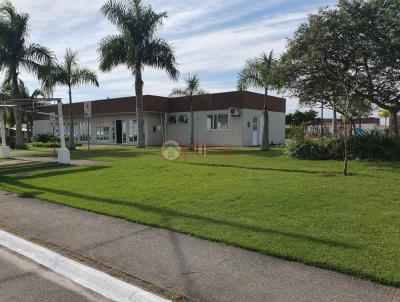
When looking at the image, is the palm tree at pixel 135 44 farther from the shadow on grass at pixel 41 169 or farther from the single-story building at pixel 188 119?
the shadow on grass at pixel 41 169

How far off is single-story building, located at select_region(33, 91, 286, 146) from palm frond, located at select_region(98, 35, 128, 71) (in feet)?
15.3

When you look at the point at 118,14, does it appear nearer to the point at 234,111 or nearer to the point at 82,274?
the point at 234,111

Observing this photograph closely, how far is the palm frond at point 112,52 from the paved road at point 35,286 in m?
20.7

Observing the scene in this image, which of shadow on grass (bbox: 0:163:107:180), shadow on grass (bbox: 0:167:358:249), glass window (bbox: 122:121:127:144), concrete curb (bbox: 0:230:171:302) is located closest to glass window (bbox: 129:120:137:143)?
glass window (bbox: 122:121:127:144)

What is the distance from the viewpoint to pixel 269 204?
6.99 m

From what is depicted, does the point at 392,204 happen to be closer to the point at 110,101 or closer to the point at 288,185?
the point at 288,185

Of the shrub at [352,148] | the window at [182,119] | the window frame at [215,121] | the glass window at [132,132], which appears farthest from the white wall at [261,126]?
the shrub at [352,148]

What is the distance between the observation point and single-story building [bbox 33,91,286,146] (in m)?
28.0

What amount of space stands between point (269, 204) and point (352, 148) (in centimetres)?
865

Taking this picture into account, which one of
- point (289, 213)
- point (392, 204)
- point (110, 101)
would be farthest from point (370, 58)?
point (110, 101)

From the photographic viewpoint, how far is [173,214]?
668 cm


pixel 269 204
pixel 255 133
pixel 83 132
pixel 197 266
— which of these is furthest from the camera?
pixel 83 132

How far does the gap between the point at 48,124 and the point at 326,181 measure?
39.1 m

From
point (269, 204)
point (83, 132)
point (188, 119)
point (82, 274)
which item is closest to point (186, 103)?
point (188, 119)
